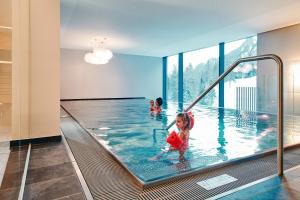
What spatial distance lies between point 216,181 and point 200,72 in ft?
30.2

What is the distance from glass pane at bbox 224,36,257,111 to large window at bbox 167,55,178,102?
3805mm

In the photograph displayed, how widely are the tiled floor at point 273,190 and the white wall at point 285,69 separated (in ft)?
14.9

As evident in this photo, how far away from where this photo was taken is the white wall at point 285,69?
5859 millimetres

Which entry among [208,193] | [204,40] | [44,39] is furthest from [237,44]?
[208,193]

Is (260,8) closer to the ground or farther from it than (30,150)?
farther from it

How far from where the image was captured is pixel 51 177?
1553mm

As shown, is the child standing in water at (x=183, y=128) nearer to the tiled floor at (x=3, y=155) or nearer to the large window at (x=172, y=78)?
the tiled floor at (x=3, y=155)

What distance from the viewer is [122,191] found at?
1.38 m

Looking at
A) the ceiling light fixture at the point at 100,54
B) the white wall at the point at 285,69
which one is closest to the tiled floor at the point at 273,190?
the white wall at the point at 285,69

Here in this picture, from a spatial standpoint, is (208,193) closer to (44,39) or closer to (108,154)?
(108,154)

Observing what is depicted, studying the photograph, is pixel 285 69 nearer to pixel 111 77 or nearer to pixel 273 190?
pixel 273 190

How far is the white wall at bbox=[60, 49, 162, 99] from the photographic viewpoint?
36.0ft

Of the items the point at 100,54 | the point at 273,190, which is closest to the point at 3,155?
the point at 273,190

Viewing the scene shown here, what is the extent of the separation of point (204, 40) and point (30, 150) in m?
7.25
